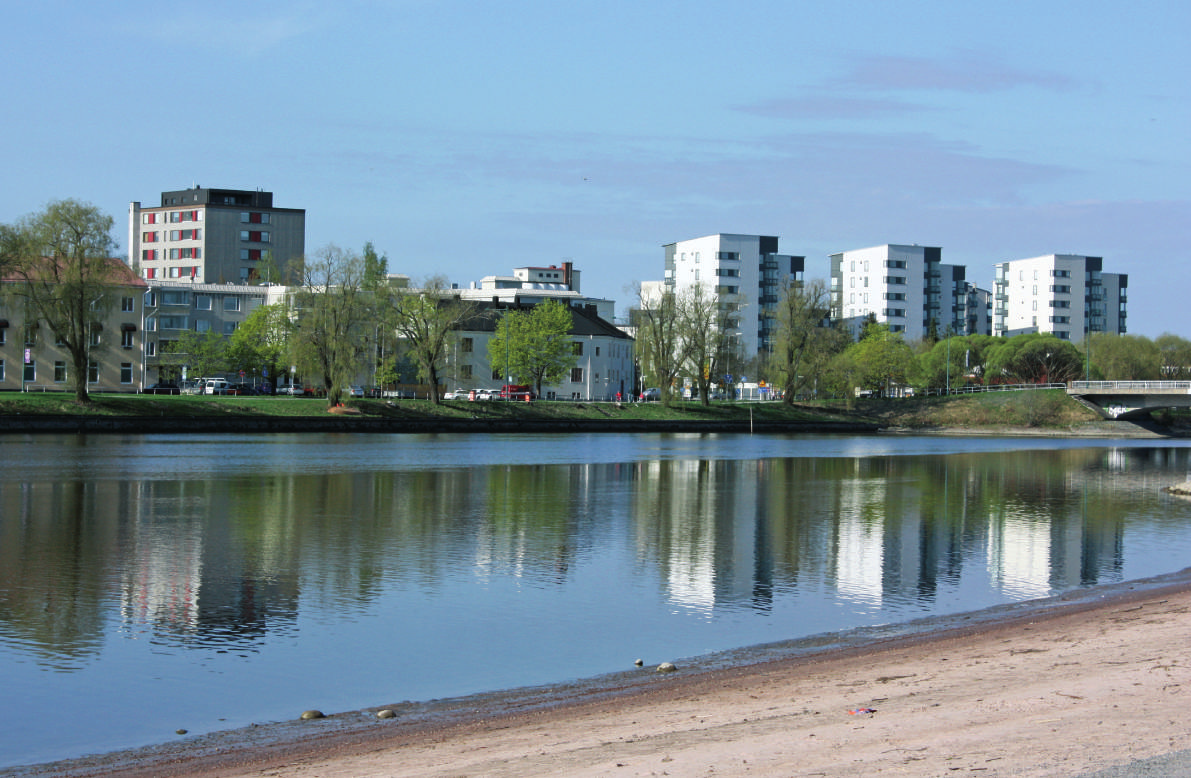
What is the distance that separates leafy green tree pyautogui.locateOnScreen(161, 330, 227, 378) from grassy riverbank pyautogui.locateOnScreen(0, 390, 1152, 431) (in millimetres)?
24446

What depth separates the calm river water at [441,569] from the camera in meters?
16.9

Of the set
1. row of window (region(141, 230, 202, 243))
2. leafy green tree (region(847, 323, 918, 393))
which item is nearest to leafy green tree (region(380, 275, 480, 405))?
leafy green tree (region(847, 323, 918, 393))

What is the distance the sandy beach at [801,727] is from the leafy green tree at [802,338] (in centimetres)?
10710

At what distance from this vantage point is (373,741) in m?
13.1

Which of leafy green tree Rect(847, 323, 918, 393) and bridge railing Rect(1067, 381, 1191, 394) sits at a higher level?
leafy green tree Rect(847, 323, 918, 393)

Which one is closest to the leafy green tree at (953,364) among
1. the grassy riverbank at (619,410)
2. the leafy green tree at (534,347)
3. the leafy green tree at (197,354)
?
the grassy riverbank at (619,410)

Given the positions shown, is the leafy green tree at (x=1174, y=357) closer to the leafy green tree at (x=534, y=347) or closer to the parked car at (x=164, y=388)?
the leafy green tree at (x=534, y=347)

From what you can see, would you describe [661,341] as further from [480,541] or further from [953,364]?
[480,541]

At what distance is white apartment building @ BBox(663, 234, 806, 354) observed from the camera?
7466 inches

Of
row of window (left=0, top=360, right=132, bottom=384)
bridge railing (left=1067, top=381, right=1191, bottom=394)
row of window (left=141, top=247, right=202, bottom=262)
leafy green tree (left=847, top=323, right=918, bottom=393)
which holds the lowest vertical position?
row of window (left=0, top=360, right=132, bottom=384)

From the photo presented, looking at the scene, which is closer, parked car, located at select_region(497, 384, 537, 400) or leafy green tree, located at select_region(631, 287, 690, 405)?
leafy green tree, located at select_region(631, 287, 690, 405)

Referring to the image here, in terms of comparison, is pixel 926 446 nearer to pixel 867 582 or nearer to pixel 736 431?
pixel 736 431

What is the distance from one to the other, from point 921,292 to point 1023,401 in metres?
75.7

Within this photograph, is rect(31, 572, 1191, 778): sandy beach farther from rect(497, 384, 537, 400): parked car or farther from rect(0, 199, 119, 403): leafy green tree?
rect(497, 384, 537, 400): parked car
